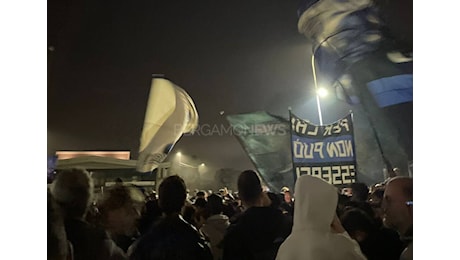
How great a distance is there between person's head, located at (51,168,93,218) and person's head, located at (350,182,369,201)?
75 centimetres

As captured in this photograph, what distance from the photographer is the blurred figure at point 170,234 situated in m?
1.39

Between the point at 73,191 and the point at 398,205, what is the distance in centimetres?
94

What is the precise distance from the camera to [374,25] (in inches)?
56.8

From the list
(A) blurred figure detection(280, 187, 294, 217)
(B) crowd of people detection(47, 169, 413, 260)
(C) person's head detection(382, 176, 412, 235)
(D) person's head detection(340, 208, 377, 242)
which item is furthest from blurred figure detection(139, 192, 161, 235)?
(C) person's head detection(382, 176, 412, 235)

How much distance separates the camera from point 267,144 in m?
1.41

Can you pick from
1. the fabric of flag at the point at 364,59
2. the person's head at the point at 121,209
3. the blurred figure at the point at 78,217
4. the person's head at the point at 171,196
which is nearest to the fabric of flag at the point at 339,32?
the fabric of flag at the point at 364,59

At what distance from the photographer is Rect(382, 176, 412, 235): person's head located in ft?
4.67

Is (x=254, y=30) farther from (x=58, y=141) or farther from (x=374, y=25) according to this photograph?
(x=58, y=141)

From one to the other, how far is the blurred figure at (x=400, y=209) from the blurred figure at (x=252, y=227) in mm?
301

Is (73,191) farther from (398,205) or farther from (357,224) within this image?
(398,205)

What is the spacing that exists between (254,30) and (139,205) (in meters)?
0.60

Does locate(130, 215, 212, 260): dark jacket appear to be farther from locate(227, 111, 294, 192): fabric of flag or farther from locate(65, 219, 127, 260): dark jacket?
locate(227, 111, 294, 192): fabric of flag

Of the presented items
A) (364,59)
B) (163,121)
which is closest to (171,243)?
(163,121)
